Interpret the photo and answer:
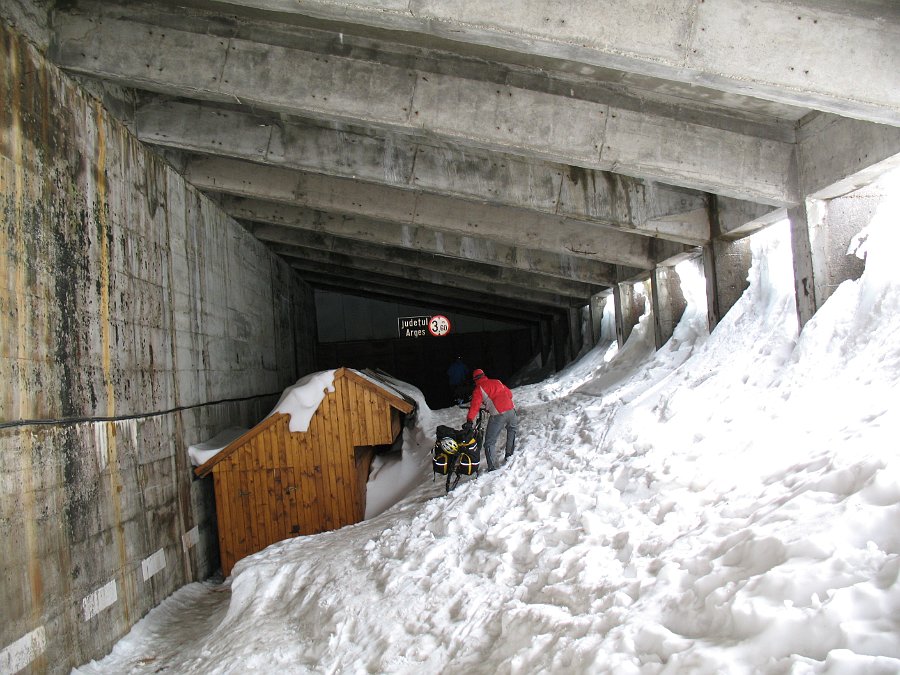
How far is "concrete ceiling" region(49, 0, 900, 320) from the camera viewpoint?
486cm

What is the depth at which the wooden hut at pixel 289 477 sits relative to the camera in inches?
375

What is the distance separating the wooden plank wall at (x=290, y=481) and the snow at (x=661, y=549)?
990 mm

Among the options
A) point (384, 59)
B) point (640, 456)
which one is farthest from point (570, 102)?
point (640, 456)

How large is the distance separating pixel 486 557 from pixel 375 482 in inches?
221

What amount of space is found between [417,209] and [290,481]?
4965 millimetres

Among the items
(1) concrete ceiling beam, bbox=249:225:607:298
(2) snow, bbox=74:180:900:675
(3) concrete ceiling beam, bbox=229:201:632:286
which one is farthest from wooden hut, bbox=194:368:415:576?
(1) concrete ceiling beam, bbox=249:225:607:298

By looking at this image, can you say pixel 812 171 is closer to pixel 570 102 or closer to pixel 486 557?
pixel 570 102

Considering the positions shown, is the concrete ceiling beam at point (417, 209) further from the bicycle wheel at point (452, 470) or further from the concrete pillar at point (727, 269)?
the bicycle wheel at point (452, 470)

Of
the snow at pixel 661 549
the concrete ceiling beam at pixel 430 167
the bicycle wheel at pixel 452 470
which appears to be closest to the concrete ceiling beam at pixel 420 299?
the concrete ceiling beam at pixel 430 167

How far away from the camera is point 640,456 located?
6.77 m

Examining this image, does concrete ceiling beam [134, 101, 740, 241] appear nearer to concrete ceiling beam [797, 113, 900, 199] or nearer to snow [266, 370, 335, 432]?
concrete ceiling beam [797, 113, 900, 199]

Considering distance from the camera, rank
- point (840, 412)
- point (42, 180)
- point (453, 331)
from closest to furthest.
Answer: point (840, 412) < point (42, 180) < point (453, 331)

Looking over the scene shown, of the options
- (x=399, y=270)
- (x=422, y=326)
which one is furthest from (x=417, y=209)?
(x=422, y=326)

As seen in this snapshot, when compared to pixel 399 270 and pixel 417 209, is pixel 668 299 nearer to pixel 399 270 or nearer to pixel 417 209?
pixel 417 209
